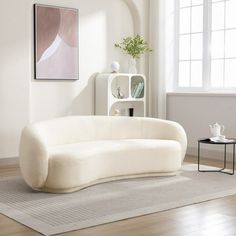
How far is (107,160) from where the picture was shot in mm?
5207

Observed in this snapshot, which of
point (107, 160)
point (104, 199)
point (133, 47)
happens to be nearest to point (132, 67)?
point (133, 47)

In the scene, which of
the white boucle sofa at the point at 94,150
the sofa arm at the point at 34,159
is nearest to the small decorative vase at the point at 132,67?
the white boucle sofa at the point at 94,150

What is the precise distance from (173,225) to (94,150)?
1.56 metres

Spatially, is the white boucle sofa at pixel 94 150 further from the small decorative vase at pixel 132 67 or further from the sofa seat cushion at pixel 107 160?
the small decorative vase at pixel 132 67

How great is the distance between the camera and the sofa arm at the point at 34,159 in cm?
461

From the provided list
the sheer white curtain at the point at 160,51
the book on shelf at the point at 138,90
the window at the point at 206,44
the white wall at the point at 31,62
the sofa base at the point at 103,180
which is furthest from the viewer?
the sheer white curtain at the point at 160,51

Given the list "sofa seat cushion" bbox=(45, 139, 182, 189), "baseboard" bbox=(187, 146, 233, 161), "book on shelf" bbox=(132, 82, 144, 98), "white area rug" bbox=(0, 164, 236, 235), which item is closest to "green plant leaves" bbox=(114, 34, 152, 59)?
"book on shelf" bbox=(132, 82, 144, 98)

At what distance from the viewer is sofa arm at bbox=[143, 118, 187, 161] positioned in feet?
19.6

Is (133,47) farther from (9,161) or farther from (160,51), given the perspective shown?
(9,161)

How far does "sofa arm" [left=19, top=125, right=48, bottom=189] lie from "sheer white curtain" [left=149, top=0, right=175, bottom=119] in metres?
3.42

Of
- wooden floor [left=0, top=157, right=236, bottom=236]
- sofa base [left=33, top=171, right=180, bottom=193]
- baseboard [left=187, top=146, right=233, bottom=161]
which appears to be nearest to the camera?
wooden floor [left=0, top=157, right=236, bottom=236]

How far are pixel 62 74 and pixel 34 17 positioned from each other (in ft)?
2.89

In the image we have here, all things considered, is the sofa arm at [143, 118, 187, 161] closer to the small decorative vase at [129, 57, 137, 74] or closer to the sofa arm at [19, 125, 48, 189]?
the small decorative vase at [129, 57, 137, 74]

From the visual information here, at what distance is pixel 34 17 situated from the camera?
6688mm
